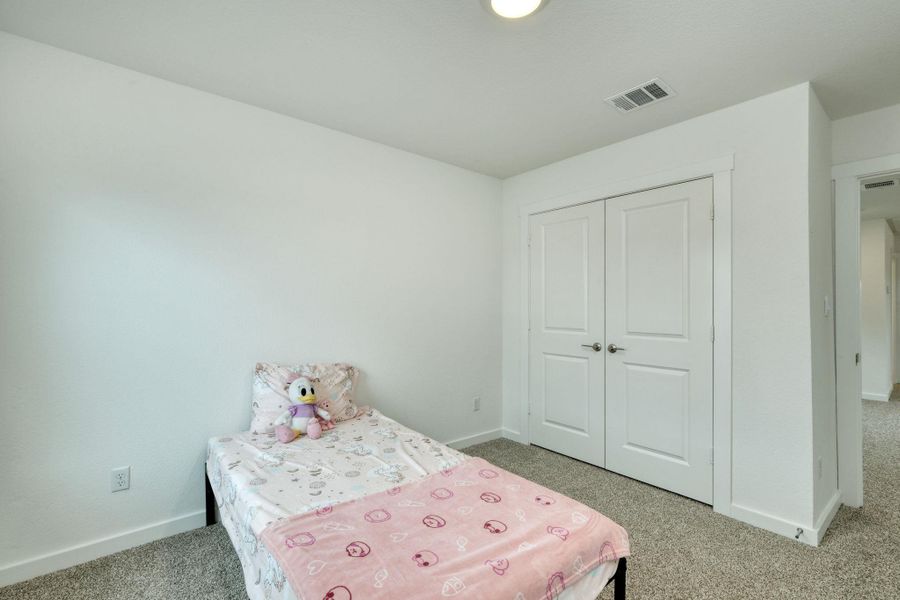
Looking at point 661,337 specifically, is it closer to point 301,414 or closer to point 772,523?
point 772,523

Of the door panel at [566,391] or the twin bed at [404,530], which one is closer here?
the twin bed at [404,530]

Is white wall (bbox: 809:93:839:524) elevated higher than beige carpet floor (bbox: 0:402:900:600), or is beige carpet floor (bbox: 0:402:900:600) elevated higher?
white wall (bbox: 809:93:839:524)

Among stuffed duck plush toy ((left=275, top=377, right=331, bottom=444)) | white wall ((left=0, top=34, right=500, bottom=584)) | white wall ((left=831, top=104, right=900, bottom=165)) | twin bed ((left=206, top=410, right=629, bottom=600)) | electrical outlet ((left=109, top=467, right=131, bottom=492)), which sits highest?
white wall ((left=831, top=104, right=900, bottom=165))

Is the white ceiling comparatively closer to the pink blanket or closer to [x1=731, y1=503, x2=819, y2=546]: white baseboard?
the pink blanket

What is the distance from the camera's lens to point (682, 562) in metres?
1.96

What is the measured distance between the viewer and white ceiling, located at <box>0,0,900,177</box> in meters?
1.64

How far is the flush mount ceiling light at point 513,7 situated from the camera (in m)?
1.54

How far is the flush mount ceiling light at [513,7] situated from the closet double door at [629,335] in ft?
5.29

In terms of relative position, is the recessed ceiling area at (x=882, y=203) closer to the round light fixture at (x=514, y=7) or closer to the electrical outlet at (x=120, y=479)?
the round light fixture at (x=514, y=7)

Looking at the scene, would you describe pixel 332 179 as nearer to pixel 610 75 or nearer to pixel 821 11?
pixel 610 75

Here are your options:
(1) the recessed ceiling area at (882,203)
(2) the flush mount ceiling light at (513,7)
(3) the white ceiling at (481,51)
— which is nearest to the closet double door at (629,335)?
(3) the white ceiling at (481,51)

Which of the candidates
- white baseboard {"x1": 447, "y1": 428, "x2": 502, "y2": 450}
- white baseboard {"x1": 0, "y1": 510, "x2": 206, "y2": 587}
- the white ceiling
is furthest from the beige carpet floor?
the white ceiling

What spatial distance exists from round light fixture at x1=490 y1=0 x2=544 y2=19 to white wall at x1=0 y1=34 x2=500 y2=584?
1526mm

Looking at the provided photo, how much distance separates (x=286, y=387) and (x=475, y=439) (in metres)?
1.83
